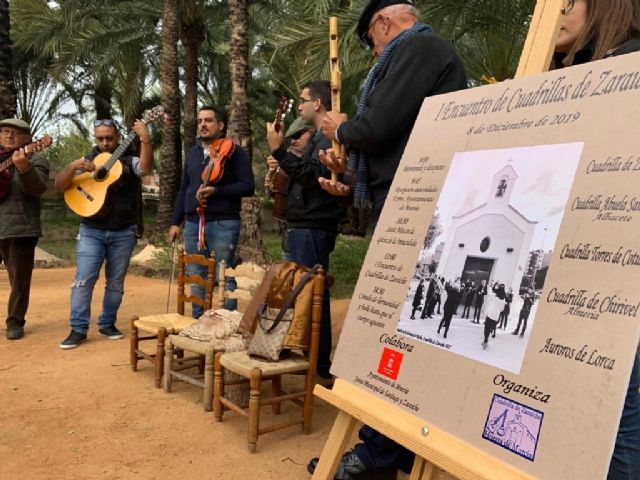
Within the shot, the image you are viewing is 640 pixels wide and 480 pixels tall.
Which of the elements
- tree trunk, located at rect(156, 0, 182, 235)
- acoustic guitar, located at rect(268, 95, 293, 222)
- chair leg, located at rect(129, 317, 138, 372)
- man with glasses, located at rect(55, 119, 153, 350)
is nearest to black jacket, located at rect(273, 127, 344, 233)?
acoustic guitar, located at rect(268, 95, 293, 222)

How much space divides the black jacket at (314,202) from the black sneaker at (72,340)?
8.10ft

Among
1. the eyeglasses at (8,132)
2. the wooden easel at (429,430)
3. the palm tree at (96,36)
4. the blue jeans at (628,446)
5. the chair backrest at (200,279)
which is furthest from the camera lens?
the palm tree at (96,36)

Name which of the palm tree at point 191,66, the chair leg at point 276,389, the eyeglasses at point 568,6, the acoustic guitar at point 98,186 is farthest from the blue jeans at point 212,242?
the palm tree at point 191,66

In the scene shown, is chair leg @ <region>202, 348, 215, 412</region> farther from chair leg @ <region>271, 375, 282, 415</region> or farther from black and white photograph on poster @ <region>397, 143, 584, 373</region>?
black and white photograph on poster @ <region>397, 143, 584, 373</region>

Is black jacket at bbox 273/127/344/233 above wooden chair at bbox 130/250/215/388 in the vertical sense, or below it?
above

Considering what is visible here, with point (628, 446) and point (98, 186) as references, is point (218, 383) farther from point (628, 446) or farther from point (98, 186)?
point (98, 186)

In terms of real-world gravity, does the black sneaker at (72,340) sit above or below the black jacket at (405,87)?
below

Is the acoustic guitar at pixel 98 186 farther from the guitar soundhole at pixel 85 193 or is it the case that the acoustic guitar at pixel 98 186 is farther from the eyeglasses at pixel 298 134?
the eyeglasses at pixel 298 134

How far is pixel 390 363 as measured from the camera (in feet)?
5.68

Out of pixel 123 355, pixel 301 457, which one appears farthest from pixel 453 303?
pixel 123 355

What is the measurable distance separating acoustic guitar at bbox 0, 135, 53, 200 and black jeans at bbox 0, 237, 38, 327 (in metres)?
0.45

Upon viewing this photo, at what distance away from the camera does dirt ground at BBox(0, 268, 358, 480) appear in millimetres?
2939

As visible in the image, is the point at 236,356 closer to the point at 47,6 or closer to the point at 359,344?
the point at 359,344

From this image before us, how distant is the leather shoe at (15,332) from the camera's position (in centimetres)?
539
